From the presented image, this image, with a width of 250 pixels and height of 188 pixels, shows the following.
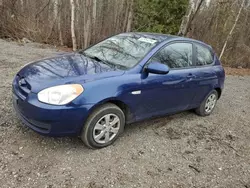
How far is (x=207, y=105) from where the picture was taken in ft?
15.9

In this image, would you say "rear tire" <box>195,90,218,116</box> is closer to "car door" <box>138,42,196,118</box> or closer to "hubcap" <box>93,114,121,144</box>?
"car door" <box>138,42,196,118</box>

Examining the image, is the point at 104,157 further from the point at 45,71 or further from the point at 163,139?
the point at 45,71

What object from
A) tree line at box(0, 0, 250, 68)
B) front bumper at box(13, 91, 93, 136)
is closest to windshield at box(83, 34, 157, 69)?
front bumper at box(13, 91, 93, 136)

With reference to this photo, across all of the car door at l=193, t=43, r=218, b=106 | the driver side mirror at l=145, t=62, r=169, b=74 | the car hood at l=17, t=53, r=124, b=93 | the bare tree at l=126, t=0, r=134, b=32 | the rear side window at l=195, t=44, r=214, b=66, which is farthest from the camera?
the bare tree at l=126, t=0, r=134, b=32

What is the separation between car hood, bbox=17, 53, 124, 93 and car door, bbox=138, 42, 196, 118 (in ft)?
1.92

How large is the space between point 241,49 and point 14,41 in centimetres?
1178

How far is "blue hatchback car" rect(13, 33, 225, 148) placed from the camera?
2.79 meters

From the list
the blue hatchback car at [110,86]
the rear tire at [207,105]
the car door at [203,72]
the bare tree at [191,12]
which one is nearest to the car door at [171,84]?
the blue hatchback car at [110,86]

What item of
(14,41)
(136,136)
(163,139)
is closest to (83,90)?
(136,136)

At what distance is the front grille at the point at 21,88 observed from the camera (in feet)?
9.46

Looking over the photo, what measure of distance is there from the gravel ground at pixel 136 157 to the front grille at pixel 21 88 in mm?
655

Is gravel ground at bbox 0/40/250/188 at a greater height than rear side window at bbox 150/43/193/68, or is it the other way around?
rear side window at bbox 150/43/193/68

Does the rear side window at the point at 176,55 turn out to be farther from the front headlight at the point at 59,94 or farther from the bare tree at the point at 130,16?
the bare tree at the point at 130,16

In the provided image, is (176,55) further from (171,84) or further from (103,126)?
(103,126)
